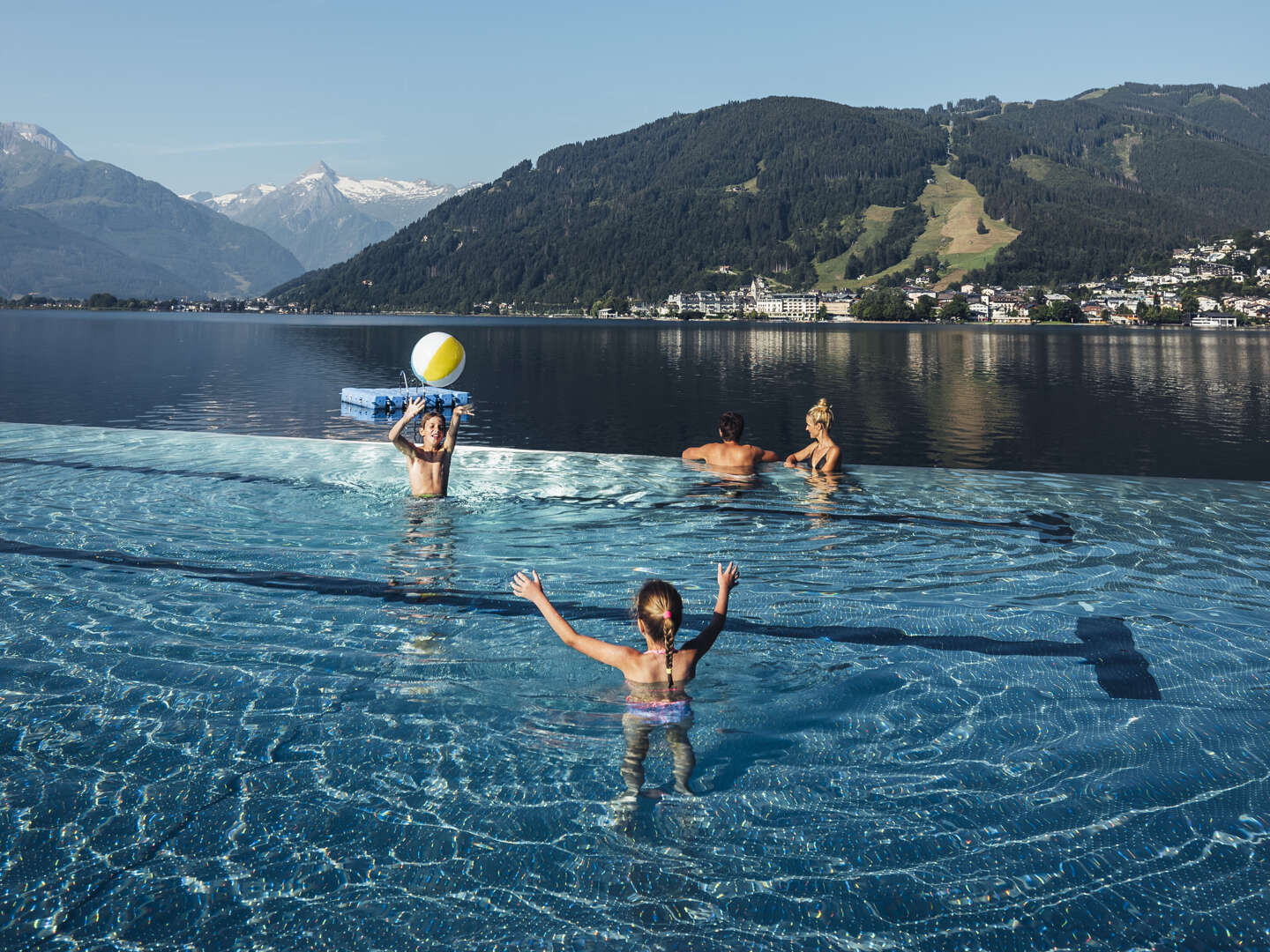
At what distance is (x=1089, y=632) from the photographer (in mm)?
9055

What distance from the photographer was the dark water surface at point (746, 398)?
3550 centimetres

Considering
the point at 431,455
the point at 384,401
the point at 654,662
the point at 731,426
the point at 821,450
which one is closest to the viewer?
the point at 654,662

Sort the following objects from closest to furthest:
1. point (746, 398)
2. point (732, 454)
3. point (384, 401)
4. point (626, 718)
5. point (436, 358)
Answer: point (626, 718), point (732, 454), point (436, 358), point (384, 401), point (746, 398)

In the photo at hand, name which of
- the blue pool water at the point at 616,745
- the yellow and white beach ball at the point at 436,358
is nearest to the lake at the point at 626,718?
the blue pool water at the point at 616,745

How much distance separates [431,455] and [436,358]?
39.1 ft

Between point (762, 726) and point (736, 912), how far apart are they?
2319 millimetres

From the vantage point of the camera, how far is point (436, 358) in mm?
26156

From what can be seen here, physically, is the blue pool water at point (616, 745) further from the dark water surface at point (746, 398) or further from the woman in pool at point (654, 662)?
the dark water surface at point (746, 398)

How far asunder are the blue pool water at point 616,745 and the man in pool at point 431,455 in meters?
1.73

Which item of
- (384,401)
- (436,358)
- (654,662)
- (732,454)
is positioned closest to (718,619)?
(654,662)

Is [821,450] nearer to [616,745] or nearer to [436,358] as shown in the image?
[616,745]

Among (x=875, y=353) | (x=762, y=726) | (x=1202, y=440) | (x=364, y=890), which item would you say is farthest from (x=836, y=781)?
(x=875, y=353)

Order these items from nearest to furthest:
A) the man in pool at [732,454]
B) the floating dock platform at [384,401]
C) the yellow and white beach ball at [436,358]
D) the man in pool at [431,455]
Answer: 1. the man in pool at [431,455]
2. the man in pool at [732,454]
3. the yellow and white beach ball at [436,358]
4. the floating dock platform at [384,401]

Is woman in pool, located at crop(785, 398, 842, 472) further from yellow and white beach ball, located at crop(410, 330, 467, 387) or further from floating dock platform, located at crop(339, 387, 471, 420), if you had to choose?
floating dock platform, located at crop(339, 387, 471, 420)
